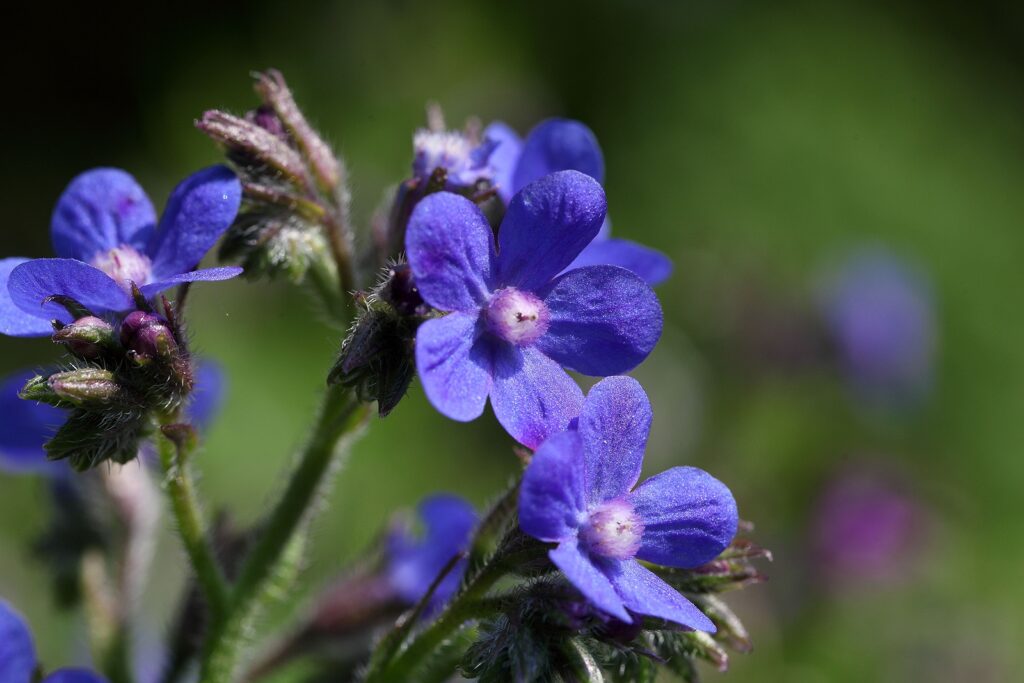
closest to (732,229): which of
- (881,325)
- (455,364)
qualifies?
(881,325)

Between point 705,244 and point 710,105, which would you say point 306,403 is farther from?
point 710,105

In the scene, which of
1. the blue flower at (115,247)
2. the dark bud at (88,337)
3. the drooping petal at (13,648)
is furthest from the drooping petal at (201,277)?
the drooping petal at (13,648)

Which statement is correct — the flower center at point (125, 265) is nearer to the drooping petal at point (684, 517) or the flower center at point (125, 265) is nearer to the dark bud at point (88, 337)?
the dark bud at point (88, 337)

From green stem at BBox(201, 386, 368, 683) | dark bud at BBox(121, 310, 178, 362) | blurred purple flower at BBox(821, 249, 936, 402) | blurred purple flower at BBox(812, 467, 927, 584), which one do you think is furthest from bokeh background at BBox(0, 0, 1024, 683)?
dark bud at BBox(121, 310, 178, 362)

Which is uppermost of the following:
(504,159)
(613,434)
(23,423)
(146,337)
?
(504,159)

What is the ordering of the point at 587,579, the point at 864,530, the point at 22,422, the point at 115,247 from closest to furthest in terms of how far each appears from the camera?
the point at 587,579 → the point at 115,247 → the point at 22,422 → the point at 864,530

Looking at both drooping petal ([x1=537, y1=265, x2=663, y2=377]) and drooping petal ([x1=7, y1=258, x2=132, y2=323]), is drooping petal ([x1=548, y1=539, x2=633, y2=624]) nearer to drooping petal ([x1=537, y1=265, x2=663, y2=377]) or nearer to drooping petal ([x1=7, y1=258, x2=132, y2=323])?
drooping petal ([x1=537, y1=265, x2=663, y2=377])

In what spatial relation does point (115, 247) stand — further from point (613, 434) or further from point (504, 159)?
point (613, 434)
